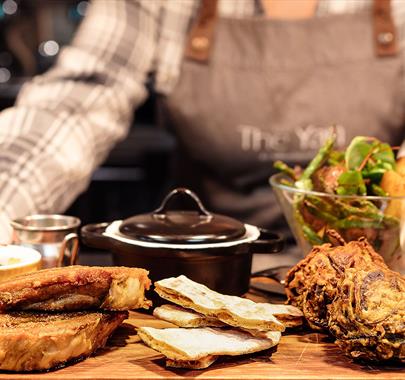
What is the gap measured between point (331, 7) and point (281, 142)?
435 mm

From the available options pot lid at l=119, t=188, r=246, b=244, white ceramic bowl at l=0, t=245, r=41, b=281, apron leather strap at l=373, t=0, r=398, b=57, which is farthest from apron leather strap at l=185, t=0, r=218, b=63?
white ceramic bowl at l=0, t=245, r=41, b=281

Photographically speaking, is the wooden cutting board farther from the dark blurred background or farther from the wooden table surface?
the dark blurred background

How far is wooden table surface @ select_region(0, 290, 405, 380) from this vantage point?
89cm

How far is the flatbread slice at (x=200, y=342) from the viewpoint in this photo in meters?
0.90

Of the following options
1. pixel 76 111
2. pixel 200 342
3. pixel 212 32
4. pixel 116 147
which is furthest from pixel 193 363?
pixel 116 147

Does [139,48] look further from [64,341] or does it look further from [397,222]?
[64,341]

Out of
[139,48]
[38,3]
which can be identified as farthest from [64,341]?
[38,3]

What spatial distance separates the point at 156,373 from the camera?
90 cm

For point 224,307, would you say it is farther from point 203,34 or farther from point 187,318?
point 203,34

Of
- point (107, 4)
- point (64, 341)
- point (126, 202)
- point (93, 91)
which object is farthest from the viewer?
point (126, 202)

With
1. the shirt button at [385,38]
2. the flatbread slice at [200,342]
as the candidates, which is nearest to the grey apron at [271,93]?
the shirt button at [385,38]

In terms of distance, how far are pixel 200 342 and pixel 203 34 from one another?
1.39 meters

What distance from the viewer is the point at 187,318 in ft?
3.22

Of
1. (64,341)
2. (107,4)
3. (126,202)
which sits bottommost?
(126,202)
